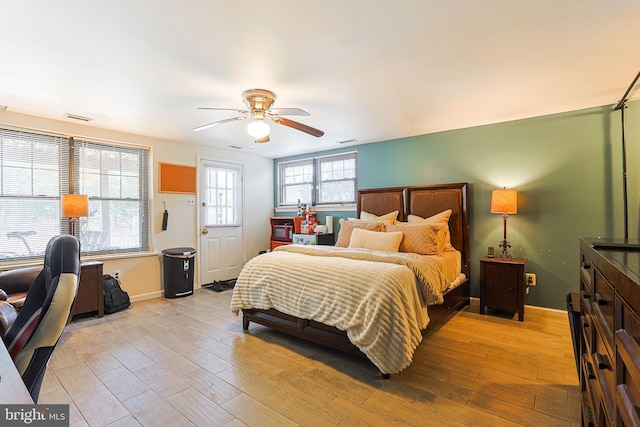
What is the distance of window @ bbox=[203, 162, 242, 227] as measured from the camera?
533cm

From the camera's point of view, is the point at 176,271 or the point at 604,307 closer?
the point at 604,307

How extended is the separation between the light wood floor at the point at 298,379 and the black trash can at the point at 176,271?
1165 mm

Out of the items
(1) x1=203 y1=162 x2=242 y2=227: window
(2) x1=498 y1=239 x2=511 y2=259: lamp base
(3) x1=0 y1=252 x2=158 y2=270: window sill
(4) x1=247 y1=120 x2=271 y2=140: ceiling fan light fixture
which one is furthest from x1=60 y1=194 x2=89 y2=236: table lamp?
(2) x1=498 y1=239 x2=511 y2=259: lamp base

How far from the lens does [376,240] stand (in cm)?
368

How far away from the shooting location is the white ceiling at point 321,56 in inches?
70.1

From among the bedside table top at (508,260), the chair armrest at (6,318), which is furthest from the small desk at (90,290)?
the bedside table top at (508,260)

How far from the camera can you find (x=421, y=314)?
2.46 metres

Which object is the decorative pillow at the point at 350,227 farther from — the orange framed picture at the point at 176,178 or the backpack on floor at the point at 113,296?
the backpack on floor at the point at 113,296

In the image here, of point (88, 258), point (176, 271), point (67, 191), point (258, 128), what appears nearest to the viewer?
point (258, 128)

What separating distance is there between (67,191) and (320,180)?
3.63m

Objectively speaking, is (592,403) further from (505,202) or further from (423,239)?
(505,202)

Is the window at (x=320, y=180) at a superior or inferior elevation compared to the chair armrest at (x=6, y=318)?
superior

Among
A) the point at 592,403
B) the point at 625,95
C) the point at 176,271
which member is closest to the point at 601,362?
the point at 592,403

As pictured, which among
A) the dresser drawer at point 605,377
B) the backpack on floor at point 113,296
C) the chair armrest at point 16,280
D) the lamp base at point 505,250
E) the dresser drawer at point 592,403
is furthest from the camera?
the backpack on floor at point 113,296
